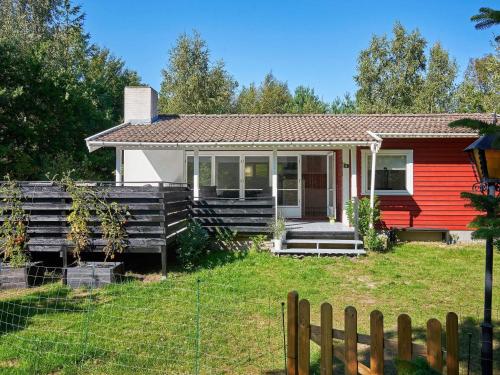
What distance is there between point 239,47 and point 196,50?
12.6 ft

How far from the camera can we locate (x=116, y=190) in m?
8.35

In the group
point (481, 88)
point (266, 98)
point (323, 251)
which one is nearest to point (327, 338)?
point (323, 251)

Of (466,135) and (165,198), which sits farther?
(466,135)

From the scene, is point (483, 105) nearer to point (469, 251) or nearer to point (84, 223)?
point (469, 251)

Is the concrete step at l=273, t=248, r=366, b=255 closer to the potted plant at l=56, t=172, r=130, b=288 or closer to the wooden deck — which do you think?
the wooden deck

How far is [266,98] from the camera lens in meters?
36.0

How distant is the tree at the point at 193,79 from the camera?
29.0 m

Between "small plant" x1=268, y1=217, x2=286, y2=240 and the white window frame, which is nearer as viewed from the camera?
"small plant" x1=268, y1=217, x2=286, y2=240

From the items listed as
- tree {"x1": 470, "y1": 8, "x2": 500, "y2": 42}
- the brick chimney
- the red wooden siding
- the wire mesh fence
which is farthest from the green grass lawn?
the brick chimney

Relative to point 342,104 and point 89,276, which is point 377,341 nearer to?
point 89,276

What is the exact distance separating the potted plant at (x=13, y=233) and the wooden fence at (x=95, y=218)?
0.11 m

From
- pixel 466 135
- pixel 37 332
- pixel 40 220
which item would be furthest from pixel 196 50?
pixel 37 332

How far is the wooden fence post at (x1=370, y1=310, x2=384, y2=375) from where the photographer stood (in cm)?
276

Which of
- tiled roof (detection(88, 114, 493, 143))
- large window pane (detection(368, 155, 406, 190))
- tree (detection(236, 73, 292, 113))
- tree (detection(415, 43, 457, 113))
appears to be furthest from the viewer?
tree (detection(236, 73, 292, 113))
